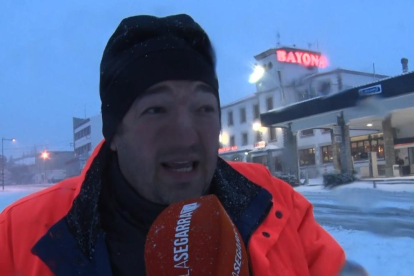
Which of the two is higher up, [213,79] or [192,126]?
[213,79]

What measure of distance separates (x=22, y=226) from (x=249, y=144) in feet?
125

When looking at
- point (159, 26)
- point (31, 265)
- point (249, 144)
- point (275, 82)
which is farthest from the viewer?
point (249, 144)

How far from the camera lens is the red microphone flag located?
880mm

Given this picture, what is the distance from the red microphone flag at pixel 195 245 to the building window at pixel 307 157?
3389 cm

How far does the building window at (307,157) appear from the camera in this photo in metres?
33.9

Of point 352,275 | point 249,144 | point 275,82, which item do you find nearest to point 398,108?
point 352,275

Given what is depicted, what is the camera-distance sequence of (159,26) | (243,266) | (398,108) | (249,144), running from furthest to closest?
(249,144) → (398,108) → (159,26) → (243,266)

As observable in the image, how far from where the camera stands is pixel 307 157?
34.6 meters

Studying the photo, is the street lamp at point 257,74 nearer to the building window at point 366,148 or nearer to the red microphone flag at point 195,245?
the building window at point 366,148

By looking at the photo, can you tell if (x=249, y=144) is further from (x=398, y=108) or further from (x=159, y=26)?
(x=159, y=26)

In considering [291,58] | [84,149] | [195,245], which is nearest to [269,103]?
[291,58]

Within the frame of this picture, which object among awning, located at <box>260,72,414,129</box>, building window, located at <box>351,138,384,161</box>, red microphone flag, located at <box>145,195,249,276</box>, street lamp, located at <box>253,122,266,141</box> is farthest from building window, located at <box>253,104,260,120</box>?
red microphone flag, located at <box>145,195,249,276</box>

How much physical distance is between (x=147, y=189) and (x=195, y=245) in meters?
0.62

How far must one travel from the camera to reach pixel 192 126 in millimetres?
1432
